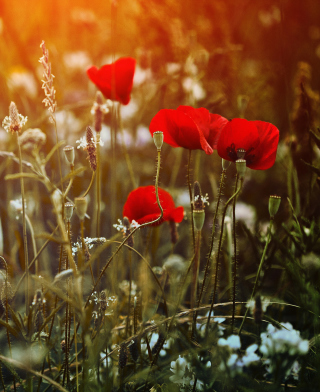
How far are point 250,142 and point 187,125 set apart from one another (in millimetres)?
79

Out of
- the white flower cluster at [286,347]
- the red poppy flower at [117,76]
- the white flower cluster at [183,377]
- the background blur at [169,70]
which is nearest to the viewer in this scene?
the white flower cluster at [286,347]

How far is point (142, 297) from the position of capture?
2.00 feet

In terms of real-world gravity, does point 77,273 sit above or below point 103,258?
above

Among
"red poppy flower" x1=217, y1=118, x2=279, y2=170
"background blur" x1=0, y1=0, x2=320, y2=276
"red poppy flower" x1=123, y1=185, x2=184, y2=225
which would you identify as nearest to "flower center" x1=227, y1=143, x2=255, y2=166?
"red poppy flower" x1=217, y1=118, x2=279, y2=170

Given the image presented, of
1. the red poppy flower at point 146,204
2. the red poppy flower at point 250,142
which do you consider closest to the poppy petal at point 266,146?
the red poppy flower at point 250,142

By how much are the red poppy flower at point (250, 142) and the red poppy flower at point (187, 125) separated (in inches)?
0.9

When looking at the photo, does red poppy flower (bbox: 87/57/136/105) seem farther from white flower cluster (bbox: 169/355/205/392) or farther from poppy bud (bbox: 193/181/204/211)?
white flower cluster (bbox: 169/355/205/392)

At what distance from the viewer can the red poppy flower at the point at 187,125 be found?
489 mm

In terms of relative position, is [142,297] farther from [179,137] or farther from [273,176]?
[273,176]

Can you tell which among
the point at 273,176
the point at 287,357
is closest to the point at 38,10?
the point at 273,176

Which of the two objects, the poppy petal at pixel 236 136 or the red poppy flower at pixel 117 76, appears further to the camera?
the red poppy flower at pixel 117 76

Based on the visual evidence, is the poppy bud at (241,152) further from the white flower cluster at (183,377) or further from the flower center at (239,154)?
the white flower cluster at (183,377)

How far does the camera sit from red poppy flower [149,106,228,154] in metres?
0.49

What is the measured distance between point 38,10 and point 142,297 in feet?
4.00
